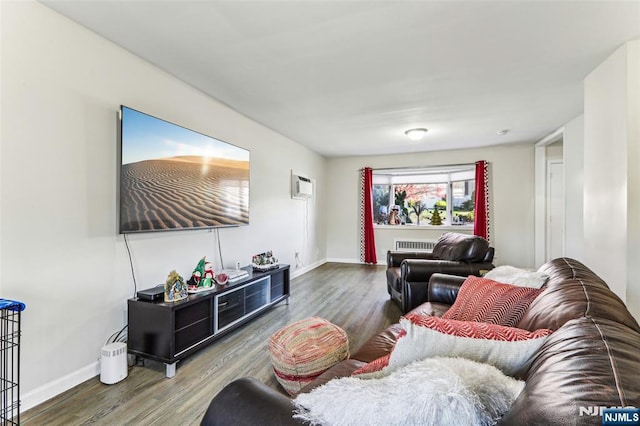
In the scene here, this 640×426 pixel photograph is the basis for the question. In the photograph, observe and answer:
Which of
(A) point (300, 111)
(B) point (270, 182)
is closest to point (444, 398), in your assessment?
(A) point (300, 111)

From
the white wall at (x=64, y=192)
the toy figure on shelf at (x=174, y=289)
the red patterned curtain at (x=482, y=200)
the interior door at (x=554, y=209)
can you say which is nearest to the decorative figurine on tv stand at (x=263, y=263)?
the white wall at (x=64, y=192)

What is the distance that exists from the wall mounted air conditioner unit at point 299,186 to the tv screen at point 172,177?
176 centimetres

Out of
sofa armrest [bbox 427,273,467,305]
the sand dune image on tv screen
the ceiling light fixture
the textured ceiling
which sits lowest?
sofa armrest [bbox 427,273,467,305]

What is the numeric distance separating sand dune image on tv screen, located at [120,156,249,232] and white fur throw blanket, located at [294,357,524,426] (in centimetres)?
206

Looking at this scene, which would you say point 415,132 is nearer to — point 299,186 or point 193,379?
point 299,186

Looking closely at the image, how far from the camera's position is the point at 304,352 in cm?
184

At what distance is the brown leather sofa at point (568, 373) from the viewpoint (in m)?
0.51

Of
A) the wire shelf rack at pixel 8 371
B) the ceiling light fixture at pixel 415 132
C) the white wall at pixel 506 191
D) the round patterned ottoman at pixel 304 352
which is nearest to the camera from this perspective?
the wire shelf rack at pixel 8 371

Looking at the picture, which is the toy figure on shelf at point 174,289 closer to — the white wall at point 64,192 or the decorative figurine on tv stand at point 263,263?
the white wall at point 64,192

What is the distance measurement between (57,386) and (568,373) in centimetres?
261

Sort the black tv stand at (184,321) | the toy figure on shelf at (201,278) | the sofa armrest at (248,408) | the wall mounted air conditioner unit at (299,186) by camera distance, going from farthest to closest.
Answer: the wall mounted air conditioner unit at (299,186)
the toy figure on shelf at (201,278)
the black tv stand at (184,321)
the sofa armrest at (248,408)

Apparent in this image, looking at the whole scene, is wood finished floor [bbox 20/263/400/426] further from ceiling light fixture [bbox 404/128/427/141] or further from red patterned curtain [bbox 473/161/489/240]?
red patterned curtain [bbox 473/161/489/240]

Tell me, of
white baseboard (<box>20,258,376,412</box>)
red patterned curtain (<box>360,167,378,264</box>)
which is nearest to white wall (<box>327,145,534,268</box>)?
red patterned curtain (<box>360,167,378,264</box>)

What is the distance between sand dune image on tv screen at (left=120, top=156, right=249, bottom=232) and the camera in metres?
2.25
